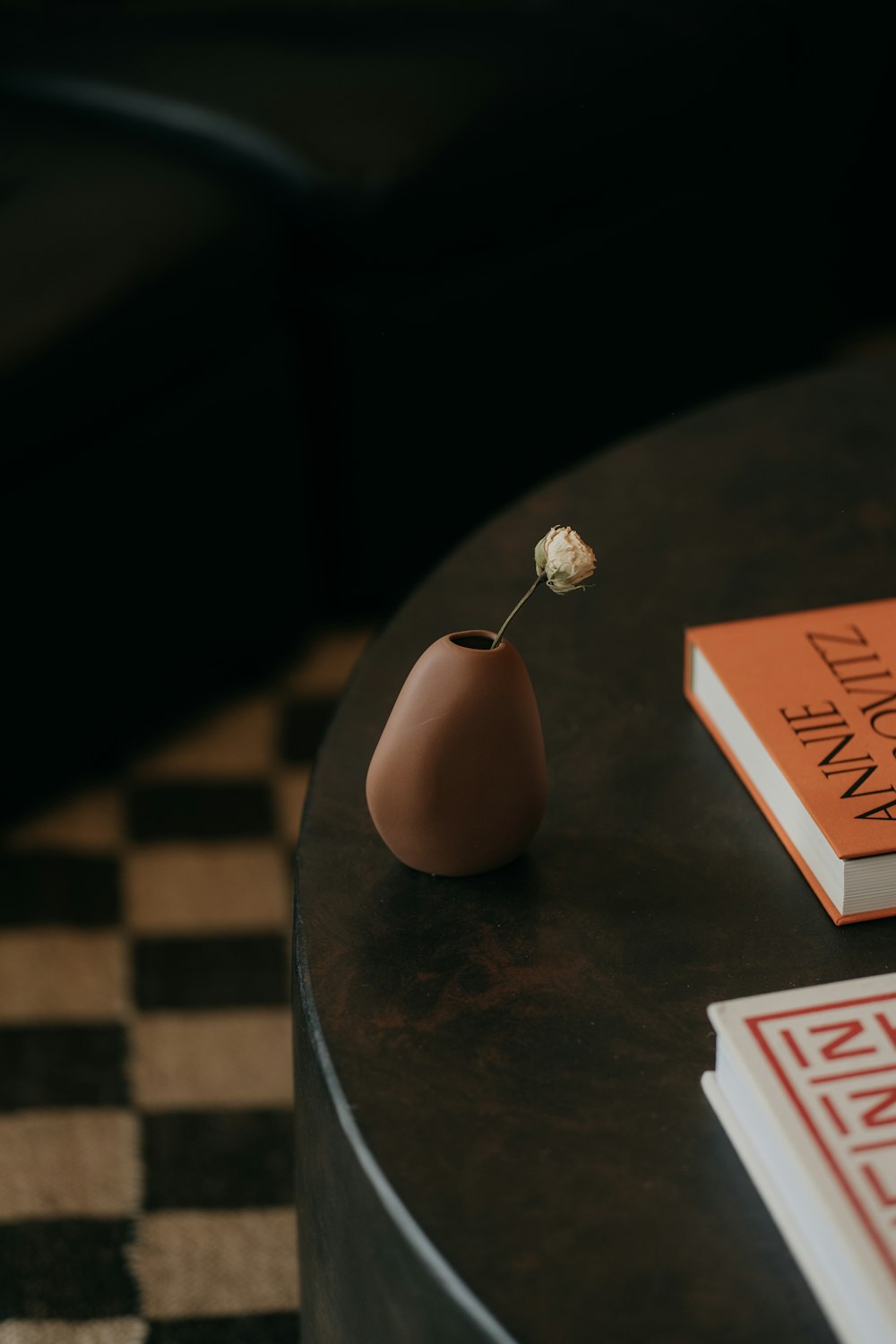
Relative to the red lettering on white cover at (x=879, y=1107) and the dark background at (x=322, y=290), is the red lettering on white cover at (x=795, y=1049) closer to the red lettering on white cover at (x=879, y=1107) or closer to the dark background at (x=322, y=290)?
the red lettering on white cover at (x=879, y=1107)

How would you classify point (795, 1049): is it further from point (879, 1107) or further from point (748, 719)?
point (748, 719)

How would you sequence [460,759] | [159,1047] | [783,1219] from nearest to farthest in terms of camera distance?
[783,1219] < [460,759] < [159,1047]

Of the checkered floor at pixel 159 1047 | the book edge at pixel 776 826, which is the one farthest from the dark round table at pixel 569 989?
the checkered floor at pixel 159 1047

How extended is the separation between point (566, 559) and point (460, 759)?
0.08m

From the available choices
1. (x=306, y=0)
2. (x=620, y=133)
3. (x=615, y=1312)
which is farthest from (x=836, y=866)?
(x=306, y=0)

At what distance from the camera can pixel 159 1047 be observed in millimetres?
921

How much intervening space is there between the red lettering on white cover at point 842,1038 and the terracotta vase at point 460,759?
0.43 ft

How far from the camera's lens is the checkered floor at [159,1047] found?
771 mm

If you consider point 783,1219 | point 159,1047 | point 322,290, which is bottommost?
point 783,1219

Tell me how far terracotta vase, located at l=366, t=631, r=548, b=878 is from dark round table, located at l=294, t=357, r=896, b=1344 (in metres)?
0.02

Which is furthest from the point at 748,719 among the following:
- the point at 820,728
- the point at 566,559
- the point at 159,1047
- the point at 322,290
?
the point at 322,290

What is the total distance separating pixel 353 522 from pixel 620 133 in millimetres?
408

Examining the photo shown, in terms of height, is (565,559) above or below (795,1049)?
above

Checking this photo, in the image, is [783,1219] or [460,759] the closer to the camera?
[783,1219]
